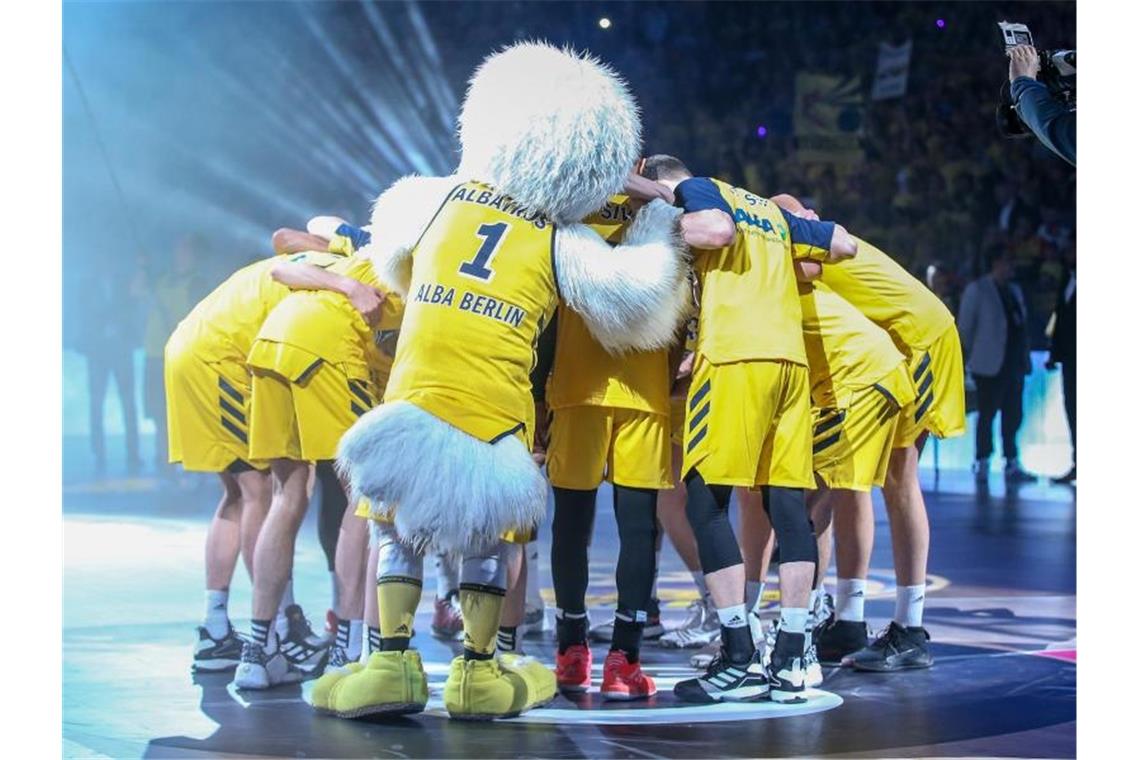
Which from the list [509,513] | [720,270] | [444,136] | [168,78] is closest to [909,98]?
[444,136]

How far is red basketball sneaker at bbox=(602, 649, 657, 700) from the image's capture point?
11.5 ft

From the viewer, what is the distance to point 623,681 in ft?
11.5

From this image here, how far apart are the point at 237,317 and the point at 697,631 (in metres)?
1.59

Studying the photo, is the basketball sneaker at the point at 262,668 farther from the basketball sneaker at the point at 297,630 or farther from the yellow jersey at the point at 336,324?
the yellow jersey at the point at 336,324

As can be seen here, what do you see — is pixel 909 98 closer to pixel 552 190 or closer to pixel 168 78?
pixel 168 78

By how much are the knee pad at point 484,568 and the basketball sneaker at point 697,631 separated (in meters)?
0.98

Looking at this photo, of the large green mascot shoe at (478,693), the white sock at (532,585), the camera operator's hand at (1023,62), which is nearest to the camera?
the camera operator's hand at (1023,62)

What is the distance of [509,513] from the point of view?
324 cm

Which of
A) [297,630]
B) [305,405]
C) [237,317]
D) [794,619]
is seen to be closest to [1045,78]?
[794,619]

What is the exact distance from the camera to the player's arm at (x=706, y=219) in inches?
135

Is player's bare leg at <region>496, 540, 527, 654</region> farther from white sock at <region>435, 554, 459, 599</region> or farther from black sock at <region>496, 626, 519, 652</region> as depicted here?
white sock at <region>435, 554, 459, 599</region>

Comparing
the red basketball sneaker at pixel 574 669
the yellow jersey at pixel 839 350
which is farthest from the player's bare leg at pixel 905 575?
the red basketball sneaker at pixel 574 669

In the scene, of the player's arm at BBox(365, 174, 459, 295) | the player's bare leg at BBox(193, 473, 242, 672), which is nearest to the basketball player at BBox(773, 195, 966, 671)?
the player's arm at BBox(365, 174, 459, 295)
